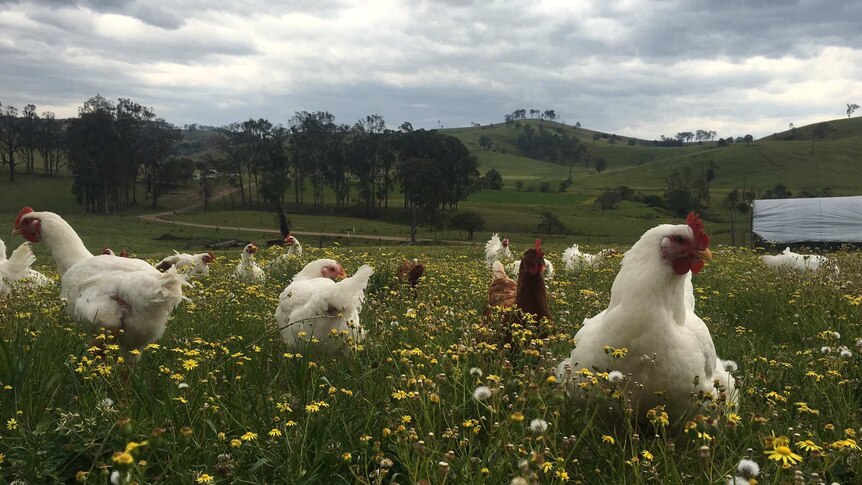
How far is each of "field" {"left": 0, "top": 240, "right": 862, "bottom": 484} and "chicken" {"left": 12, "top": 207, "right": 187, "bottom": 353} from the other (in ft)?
0.86

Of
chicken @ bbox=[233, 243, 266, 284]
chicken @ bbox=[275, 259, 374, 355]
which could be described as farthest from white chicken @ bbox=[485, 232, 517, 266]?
chicken @ bbox=[275, 259, 374, 355]

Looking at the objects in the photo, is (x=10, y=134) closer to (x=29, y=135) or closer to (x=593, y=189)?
(x=29, y=135)

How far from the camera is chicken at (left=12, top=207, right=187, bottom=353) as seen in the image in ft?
17.2

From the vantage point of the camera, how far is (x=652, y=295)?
150 inches

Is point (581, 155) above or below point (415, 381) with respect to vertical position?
above

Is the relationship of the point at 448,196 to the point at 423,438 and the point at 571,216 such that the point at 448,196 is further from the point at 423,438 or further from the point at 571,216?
the point at 423,438

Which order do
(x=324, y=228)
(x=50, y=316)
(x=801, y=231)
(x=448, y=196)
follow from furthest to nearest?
(x=448, y=196)
(x=324, y=228)
(x=801, y=231)
(x=50, y=316)

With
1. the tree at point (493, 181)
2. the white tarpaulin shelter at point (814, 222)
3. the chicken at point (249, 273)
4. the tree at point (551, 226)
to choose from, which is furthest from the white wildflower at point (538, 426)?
the tree at point (493, 181)

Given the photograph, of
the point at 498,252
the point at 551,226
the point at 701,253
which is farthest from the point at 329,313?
the point at 551,226

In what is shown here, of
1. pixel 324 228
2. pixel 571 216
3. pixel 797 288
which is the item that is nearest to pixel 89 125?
pixel 324 228

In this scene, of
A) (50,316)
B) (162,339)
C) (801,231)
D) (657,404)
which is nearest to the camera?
(657,404)

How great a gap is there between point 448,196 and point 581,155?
101 m

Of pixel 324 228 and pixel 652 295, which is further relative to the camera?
pixel 324 228

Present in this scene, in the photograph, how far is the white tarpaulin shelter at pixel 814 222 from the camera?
2769 centimetres
